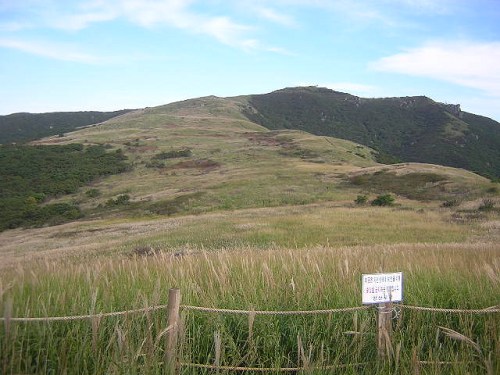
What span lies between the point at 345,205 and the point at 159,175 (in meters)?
36.5

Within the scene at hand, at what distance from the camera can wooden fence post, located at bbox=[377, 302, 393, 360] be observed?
13.5 ft

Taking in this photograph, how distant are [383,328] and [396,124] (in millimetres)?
168375

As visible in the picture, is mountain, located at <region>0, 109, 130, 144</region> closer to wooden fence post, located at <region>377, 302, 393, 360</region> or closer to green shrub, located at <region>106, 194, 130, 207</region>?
green shrub, located at <region>106, 194, 130, 207</region>

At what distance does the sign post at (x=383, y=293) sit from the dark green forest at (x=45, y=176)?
4662 cm

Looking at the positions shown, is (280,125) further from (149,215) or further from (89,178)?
(149,215)

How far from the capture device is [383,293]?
436 cm

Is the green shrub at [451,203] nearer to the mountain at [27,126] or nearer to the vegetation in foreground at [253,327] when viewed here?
the vegetation in foreground at [253,327]

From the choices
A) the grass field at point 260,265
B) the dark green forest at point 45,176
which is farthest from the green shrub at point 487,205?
the dark green forest at point 45,176

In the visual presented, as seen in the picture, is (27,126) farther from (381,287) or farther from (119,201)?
(381,287)

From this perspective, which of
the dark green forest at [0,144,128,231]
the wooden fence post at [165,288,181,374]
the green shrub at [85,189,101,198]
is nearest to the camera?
the wooden fence post at [165,288,181,374]

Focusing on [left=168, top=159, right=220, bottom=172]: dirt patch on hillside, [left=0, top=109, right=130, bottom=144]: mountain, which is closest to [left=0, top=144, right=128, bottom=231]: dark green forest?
[left=168, top=159, right=220, bottom=172]: dirt patch on hillside

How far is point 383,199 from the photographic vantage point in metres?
36.5

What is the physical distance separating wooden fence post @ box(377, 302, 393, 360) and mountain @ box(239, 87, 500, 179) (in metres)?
123

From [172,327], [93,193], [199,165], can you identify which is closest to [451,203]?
[172,327]
